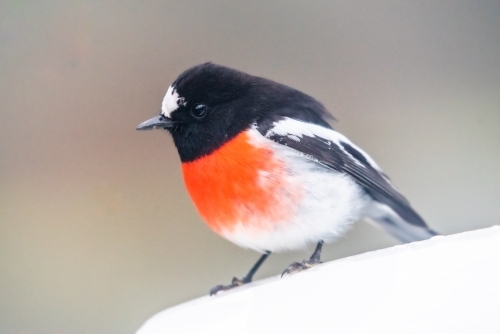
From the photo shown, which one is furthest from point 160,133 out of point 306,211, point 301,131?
point 306,211

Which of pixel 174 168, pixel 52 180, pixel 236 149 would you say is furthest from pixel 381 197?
pixel 52 180

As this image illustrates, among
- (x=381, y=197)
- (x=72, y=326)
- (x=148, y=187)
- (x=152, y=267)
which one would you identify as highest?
(x=148, y=187)

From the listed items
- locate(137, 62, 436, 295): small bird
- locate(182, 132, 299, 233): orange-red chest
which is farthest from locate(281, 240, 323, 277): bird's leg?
locate(182, 132, 299, 233): orange-red chest

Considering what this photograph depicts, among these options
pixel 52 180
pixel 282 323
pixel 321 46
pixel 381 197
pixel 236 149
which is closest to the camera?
pixel 282 323

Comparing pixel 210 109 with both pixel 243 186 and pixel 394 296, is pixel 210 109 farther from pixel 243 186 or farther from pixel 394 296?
pixel 394 296

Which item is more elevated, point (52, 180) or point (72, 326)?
point (52, 180)

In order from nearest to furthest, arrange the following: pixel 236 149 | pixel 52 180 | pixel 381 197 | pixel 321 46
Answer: pixel 236 149
pixel 381 197
pixel 321 46
pixel 52 180

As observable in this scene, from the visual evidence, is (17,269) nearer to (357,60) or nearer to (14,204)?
(14,204)
